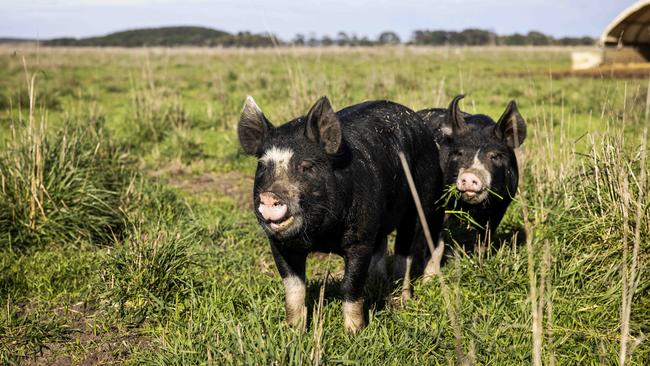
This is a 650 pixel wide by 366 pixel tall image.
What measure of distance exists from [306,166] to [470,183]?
5.29 feet

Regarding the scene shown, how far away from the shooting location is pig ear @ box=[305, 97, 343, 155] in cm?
325

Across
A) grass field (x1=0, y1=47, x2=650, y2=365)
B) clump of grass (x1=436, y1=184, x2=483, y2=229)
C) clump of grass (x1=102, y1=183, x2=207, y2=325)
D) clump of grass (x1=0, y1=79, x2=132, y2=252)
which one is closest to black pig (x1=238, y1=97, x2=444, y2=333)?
grass field (x1=0, y1=47, x2=650, y2=365)

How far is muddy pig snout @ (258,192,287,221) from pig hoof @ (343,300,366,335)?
79cm

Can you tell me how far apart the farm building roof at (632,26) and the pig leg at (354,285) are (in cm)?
1200

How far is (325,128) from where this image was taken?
329 cm

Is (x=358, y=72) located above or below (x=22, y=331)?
above

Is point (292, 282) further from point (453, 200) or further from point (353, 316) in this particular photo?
point (453, 200)

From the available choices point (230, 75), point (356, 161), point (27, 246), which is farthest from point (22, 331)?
point (230, 75)

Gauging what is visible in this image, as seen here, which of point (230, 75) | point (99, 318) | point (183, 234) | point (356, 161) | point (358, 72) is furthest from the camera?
point (358, 72)

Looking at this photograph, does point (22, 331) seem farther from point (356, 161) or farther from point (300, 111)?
point (300, 111)

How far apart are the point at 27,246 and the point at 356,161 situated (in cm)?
299

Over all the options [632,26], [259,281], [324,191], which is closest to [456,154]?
[259,281]

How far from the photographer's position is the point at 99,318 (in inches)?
155

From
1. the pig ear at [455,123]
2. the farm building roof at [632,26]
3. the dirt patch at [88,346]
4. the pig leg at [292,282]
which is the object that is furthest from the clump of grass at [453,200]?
the farm building roof at [632,26]
